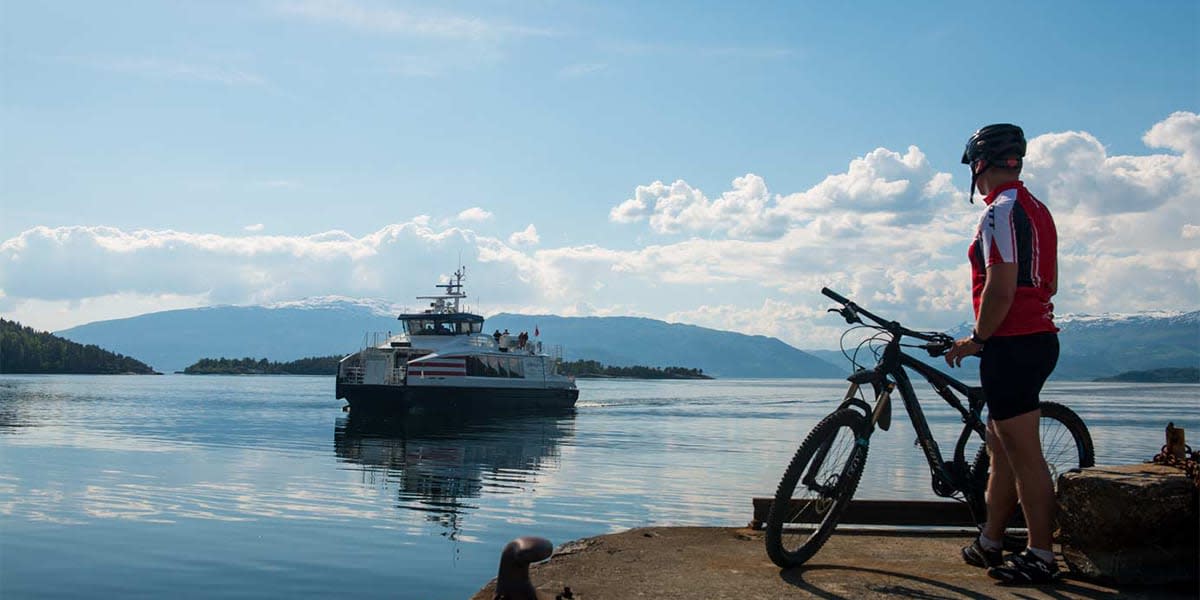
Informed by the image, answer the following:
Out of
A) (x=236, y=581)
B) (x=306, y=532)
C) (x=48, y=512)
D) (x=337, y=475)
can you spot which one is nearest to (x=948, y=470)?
(x=236, y=581)

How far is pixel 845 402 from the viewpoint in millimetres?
6016

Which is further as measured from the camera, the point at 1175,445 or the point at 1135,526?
the point at 1175,445

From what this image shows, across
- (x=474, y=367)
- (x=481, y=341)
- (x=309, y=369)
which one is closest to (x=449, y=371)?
(x=474, y=367)

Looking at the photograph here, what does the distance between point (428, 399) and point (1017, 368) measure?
37.4 m

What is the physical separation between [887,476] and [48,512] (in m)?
14.4

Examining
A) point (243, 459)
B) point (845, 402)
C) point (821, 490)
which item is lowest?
point (243, 459)

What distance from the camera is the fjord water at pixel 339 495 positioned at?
365 inches

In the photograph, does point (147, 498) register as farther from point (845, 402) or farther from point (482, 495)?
point (845, 402)

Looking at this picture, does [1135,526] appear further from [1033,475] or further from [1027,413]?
[1027,413]

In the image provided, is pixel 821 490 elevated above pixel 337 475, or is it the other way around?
pixel 821 490

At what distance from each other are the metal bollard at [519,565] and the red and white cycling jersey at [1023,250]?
8.82 ft

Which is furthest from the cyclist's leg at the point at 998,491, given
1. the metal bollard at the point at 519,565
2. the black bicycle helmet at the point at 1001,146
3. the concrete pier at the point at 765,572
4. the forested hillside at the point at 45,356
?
the forested hillside at the point at 45,356

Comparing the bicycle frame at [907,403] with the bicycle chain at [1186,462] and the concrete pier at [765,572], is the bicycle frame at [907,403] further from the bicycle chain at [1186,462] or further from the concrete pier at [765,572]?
the bicycle chain at [1186,462]

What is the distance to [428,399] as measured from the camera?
41.3 meters
